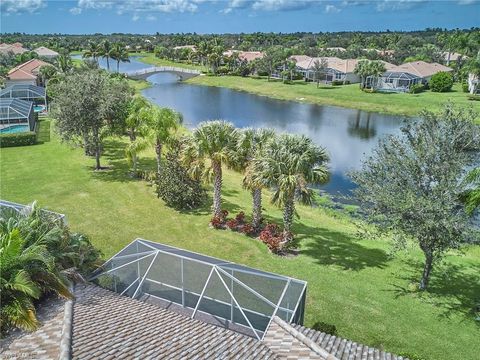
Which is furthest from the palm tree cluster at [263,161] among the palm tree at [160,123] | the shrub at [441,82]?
the shrub at [441,82]

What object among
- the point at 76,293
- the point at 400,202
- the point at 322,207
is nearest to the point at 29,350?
the point at 76,293

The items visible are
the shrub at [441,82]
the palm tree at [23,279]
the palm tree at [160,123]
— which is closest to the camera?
the palm tree at [23,279]

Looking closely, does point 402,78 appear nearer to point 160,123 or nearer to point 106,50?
point 106,50

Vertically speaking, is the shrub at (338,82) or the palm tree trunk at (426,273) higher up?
the shrub at (338,82)

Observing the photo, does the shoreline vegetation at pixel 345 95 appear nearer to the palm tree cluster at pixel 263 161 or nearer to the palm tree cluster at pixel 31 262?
the palm tree cluster at pixel 263 161

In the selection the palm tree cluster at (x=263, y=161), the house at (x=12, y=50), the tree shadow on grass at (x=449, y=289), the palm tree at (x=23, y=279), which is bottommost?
the tree shadow on grass at (x=449, y=289)

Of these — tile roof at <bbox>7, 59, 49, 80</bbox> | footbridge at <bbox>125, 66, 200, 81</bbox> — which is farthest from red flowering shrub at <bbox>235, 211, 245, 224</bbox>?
footbridge at <bbox>125, 66, 200, 81</bbox>

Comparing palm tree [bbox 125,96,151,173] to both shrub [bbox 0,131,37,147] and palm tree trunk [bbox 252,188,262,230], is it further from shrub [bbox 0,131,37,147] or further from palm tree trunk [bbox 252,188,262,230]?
shrub [bbox 0,131,37,147]
